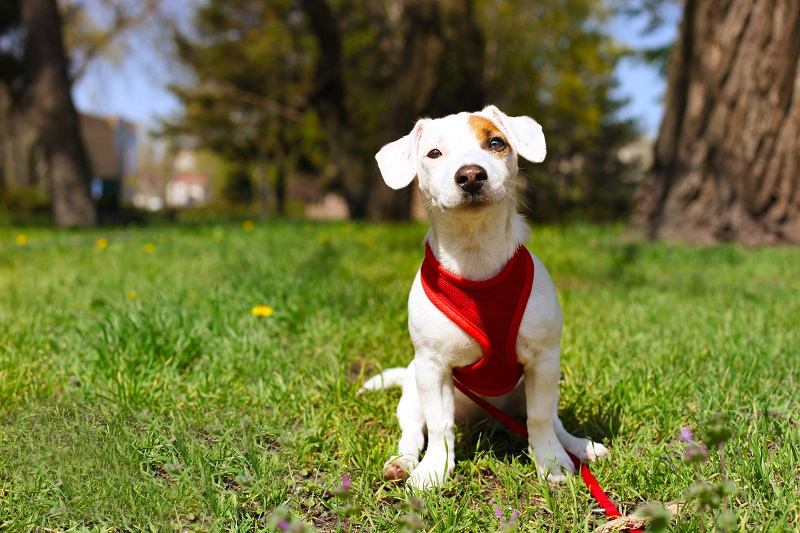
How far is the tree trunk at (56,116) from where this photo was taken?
916 cm

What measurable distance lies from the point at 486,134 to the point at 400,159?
0.34 metres

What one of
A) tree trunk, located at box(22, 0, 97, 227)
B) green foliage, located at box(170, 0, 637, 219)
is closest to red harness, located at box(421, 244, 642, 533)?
tree trunk, located at box(22, 0, 97, 227)

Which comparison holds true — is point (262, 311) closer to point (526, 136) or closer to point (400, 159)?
point (400, 159)

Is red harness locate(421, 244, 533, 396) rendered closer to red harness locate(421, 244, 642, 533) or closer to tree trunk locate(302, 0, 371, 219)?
red harness locate(421, 244, 642, 533)

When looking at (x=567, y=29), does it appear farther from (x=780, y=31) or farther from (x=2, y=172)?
(x=2, y=172)

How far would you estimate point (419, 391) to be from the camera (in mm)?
2230

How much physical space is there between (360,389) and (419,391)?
63 cm

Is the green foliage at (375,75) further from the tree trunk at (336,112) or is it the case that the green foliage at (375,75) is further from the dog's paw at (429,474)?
the dog's paw at (429,474)

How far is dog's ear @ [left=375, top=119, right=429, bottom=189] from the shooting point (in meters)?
2.40

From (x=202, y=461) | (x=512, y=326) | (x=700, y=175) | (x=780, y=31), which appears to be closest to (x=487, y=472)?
(x=512, y=326)

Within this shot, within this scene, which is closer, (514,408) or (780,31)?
(514,408)

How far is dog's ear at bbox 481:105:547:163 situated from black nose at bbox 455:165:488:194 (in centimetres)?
34

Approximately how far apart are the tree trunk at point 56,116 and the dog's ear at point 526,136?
8868 mm

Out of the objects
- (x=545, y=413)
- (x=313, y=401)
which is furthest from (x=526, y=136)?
(x=313, y=401)
